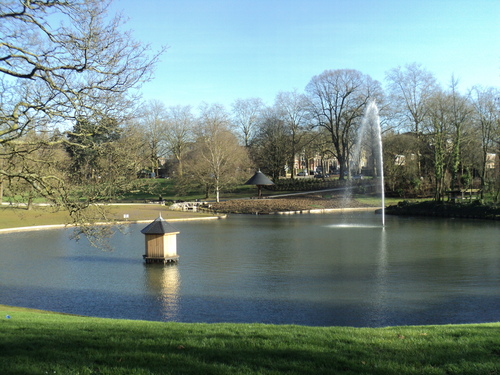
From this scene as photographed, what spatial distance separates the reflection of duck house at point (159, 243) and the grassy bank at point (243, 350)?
1061 cm

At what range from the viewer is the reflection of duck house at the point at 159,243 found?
1828 centimetres

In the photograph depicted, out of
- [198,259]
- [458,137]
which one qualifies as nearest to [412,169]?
[458,137]

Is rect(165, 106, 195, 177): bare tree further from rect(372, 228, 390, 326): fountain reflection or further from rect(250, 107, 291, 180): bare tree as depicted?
rect(372, 228, 390, 326): fountain reflection

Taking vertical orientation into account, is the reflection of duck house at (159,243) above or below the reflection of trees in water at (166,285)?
above

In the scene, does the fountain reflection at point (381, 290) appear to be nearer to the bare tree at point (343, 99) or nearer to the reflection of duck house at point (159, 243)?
the reflection of duck house at point (159, 243)

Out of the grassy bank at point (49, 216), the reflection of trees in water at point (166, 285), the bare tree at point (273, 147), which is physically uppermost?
the bare tree at point (273, 147)

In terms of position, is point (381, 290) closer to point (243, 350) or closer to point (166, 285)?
point (166, 285)

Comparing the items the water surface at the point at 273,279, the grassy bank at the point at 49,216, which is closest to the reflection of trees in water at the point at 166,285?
the water surface at the point at 273,279

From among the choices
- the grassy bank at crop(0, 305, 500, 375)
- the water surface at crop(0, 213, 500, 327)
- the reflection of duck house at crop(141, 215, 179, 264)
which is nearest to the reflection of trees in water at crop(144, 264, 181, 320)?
the water surface at crop(0, 213, 500, 327)

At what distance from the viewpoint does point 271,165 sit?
2694 inches

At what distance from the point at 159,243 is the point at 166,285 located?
398 cm

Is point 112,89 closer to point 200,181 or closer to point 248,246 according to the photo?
point 248,246

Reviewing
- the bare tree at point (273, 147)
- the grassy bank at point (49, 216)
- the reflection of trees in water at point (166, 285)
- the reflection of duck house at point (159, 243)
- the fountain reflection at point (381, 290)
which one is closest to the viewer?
the fountain reflection at point (381, 290)

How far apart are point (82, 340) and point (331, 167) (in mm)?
101454
